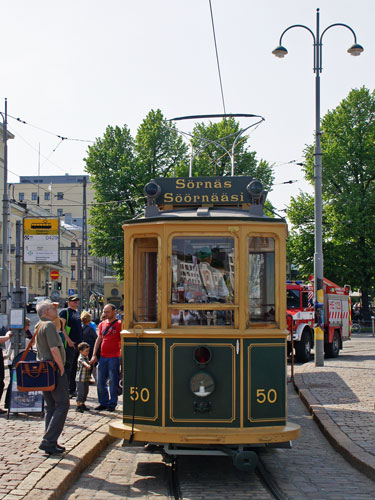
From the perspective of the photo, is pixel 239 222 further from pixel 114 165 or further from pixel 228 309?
pixel 114 165

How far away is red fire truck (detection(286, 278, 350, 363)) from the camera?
21.2m

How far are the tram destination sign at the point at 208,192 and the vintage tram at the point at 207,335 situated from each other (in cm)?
31

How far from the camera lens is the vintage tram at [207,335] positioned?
281 inches

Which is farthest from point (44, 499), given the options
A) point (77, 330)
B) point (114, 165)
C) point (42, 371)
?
point (114, 165)

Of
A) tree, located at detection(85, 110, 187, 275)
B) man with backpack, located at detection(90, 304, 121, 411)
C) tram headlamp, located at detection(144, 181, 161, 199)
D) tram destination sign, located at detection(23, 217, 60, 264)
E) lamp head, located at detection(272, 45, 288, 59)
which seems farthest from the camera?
tree, located at detection(85, 110, 187, 275)

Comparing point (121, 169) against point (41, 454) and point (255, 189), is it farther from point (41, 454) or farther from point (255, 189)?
point (41, 454)

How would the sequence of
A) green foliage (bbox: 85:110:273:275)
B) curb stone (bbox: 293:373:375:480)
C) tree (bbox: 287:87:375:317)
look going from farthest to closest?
green foliage (bbox: 85:110:273:275) → tree (bbox: 287:87:375:317) → curb stone (bbox: 293:373:375:480)

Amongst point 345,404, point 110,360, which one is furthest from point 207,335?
point 345,404

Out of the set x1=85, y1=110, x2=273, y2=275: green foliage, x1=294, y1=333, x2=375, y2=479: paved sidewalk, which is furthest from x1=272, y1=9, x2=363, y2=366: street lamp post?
x1=85, y1=110, x2=273, y2=275: green foliage

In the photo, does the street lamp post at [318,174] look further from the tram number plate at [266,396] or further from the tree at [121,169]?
the tree at [121,169]

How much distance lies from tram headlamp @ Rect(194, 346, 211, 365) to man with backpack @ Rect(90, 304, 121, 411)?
11.9 ft

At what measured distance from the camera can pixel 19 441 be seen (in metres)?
8.19

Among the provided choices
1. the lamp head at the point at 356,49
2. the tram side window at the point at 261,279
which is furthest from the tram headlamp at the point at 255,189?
the lamp head at the point at 356,49

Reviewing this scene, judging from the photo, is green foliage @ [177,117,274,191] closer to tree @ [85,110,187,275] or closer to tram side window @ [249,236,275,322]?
tree @ [85,110,187,275]
